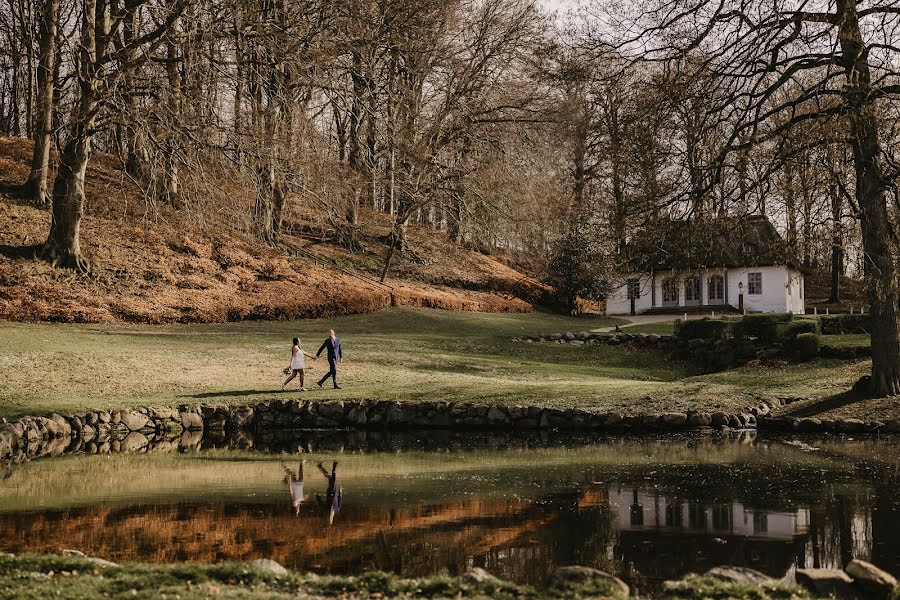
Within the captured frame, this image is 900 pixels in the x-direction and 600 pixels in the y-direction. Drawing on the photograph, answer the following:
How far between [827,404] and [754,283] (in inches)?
1325

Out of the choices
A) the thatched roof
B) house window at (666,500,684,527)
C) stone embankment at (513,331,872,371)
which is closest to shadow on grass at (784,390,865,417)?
the thatched roof

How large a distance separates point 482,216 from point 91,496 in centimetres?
3471

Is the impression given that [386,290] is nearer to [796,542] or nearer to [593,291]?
[593,291]

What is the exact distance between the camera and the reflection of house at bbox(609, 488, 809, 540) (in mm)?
9461

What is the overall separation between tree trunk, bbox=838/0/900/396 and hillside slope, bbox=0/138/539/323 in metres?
13.4

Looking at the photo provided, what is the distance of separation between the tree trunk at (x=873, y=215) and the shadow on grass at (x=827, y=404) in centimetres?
48

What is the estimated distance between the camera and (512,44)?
154ft

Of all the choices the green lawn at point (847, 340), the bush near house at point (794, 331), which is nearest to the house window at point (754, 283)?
the green lawn at point (847, 340)

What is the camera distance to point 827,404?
19531mm

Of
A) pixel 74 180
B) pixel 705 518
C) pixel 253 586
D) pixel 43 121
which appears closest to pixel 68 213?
pixel 74 180

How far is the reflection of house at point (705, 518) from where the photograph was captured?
31.0 ft

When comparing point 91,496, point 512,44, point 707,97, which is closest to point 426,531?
point 91,496

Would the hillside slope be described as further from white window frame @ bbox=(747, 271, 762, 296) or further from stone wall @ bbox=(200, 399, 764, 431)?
white window frame @ bbox=(747, 271, 762, 296)

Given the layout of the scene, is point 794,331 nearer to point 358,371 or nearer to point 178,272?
point 358,371
